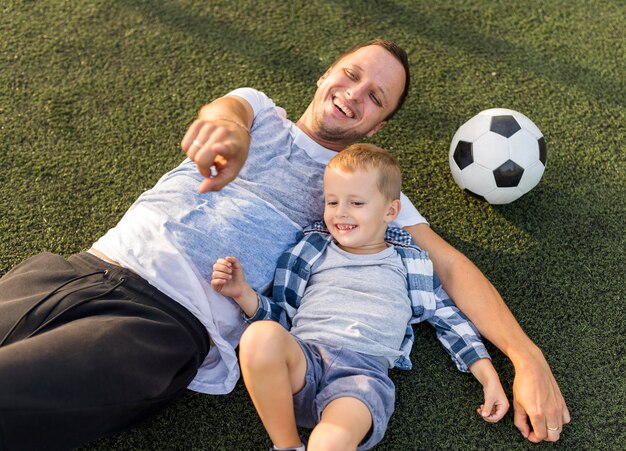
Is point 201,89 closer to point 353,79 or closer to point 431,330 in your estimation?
point 353,79

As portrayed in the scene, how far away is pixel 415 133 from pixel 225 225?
1.40 metres

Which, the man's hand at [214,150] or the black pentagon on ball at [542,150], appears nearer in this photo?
the man's hand at [214,150]

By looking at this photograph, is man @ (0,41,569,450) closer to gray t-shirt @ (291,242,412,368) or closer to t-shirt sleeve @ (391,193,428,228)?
t-shirt sleeve @ (391,193,428,228)

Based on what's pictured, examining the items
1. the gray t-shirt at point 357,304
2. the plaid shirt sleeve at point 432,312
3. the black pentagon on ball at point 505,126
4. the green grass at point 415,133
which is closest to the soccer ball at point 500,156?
the black pentagon on ball at point 505,126

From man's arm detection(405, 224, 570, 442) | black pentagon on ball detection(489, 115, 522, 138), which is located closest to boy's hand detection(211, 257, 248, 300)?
man's arm detection(405, 224, 570, 442)

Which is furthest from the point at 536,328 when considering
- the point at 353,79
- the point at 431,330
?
the point at 353,79

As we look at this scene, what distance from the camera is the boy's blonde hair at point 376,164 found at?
2.38 m

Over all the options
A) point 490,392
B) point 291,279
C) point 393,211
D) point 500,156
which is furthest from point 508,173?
point 291,279

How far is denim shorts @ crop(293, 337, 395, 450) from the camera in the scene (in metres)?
2.07

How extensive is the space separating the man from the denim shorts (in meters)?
0.33

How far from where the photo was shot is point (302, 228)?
2.55 meters

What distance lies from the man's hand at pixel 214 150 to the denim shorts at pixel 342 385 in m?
0.70

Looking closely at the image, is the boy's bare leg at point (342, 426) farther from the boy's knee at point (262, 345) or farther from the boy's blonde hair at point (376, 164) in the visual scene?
the boy's blonde hair at point (376, 164)

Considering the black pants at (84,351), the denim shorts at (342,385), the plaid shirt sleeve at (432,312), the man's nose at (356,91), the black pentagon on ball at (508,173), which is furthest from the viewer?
the black pentagon on ball at (508,173)
